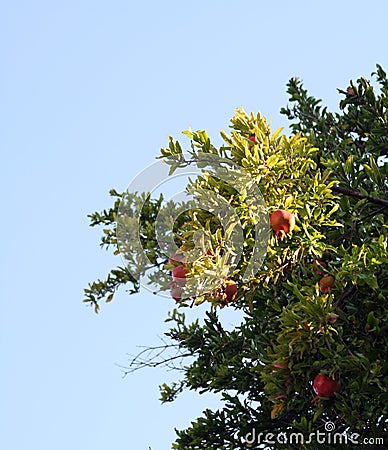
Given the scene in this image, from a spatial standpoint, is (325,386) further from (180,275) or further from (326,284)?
(180,275)

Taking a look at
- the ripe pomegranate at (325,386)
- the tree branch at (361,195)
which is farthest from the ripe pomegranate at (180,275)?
the tree branch at (361,195)

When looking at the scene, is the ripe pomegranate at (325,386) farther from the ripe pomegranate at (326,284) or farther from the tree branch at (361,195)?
the tree branch at (361,195)

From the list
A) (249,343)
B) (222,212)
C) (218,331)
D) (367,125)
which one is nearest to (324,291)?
(222,212)

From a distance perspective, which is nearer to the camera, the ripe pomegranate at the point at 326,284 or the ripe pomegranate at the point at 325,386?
the ripe pomegranate at the point at 325,386

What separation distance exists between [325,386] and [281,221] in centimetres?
89

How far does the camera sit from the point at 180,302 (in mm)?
3975

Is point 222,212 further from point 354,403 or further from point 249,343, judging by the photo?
point 249,343

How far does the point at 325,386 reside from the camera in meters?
3.69

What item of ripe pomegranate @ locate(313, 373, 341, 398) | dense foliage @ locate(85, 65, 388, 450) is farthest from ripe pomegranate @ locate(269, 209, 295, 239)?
ripe pomegranate @ locate(313, 373, 341, 398)

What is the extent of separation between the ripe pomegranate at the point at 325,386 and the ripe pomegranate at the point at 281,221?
78 cm

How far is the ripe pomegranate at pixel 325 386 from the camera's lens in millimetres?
3686

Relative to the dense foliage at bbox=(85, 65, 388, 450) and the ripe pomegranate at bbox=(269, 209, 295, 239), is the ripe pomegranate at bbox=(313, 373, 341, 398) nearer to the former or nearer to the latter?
the dense foliage at bbox=(85, 65, 388, 450)

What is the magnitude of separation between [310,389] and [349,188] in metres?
1.30

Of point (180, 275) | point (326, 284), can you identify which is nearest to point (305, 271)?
point (326, 284)
